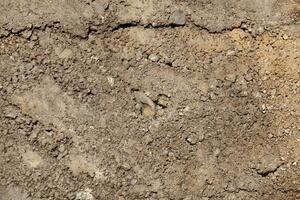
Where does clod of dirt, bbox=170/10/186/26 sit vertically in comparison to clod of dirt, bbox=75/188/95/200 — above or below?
above

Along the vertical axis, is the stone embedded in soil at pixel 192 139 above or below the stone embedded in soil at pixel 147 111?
below

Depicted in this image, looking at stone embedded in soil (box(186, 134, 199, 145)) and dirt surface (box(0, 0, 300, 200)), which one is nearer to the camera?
dirt surface (box(0, 0, 300, 200))

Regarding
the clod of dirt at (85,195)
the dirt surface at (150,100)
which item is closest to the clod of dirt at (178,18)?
the dirt surface at (150,100)

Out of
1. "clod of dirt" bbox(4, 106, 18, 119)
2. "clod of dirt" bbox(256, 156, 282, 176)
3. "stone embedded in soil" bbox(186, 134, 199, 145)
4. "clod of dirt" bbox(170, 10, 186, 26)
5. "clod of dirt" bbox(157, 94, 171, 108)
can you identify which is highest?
"clod of dirt" bbox(170, 10, 186, 26)

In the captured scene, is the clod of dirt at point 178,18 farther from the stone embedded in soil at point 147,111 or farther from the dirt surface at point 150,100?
the stone embedded in soil at point 147,111

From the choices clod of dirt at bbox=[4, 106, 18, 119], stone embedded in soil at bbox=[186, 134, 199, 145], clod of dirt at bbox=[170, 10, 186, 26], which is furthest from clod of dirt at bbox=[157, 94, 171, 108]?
clod of dirt at bbox=[4, 106, 18, 119]

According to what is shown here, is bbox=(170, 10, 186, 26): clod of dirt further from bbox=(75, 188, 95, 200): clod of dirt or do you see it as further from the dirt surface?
bbox=(75, 188, 95, 200): clod of dirt

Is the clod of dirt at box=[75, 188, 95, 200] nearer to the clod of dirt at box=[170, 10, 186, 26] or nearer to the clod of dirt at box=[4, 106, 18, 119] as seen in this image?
the clod of dirt at box=[4, 106, 18, 119]
